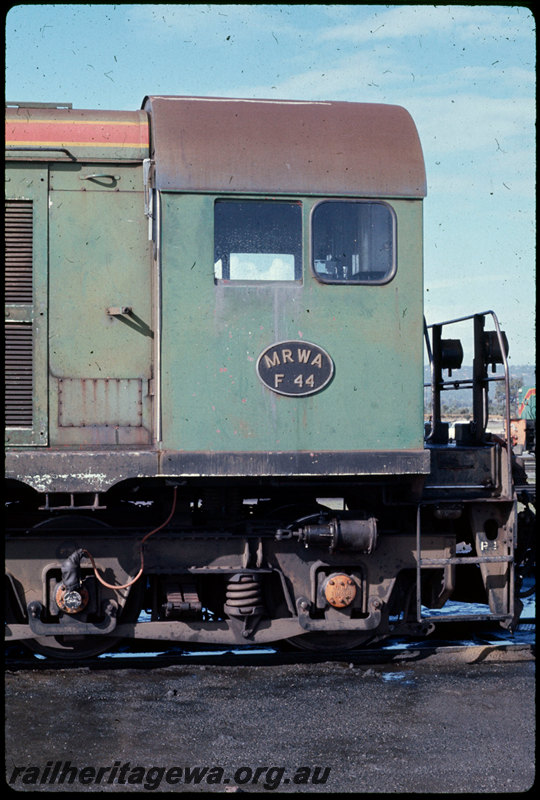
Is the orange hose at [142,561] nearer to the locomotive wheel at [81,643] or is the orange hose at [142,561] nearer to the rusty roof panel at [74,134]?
the locomotive wheel at [81,643]

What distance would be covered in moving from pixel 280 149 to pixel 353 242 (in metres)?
0.86

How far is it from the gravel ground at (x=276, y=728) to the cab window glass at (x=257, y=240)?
2.97 meters

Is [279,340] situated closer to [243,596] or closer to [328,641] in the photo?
[243,596]

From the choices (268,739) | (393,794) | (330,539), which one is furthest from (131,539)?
(393,794)

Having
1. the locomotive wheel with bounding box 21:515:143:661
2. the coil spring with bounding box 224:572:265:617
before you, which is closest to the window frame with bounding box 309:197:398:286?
the coil spring with bounding box 224:572:265:617

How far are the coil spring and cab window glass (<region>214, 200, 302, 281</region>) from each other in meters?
2.25

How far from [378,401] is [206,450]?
1301 mm

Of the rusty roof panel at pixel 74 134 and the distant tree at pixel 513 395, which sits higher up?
the rusty roof panel at pixel 74 134

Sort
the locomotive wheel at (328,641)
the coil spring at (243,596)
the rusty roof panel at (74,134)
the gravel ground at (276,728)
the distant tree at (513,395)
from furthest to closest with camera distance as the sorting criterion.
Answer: the distant tree at (513,395) → the locomotive wheel at (328,641) → the coil spring at (243,596) → the rusty roof panel at (74,134) → the gravel ground at (276,728)

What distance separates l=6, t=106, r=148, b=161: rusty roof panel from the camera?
20.1 feet

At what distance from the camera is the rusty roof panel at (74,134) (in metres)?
6.11

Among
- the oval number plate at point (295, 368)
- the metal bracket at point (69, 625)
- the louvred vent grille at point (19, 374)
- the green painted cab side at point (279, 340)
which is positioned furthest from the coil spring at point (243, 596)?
the louvred vent grille at point (19, 374)

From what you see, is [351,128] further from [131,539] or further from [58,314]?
[131,539]

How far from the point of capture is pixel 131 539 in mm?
6238
